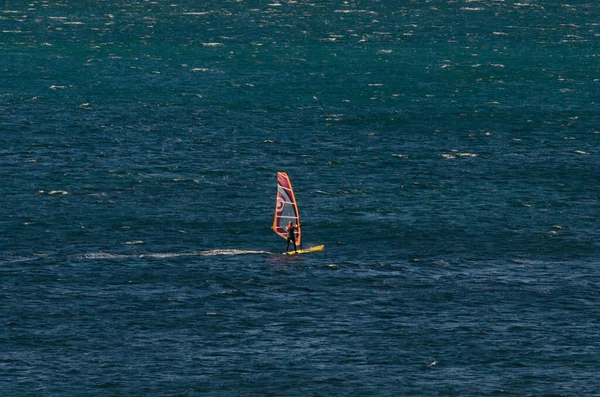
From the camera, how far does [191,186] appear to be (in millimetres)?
153125

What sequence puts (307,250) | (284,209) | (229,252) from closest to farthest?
(284,209), (229,252), (307,250)

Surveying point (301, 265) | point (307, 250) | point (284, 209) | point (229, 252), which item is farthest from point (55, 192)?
point (301, 265)

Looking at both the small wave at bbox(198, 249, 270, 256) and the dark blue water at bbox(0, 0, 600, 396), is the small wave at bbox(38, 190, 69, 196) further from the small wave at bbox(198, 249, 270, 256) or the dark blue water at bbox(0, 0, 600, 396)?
the small wave at bbox(198, 249, 270, 256)

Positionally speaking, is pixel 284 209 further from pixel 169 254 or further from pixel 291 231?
pixel 169 254

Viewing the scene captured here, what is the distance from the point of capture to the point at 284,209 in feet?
408

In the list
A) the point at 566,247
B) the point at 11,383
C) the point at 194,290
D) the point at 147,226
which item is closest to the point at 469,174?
the point at 566,247

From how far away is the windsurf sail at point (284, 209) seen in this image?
123 m

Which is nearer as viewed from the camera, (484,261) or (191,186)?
(484,261)

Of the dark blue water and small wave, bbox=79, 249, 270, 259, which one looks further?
small wave, bbox=79, 249, 270, 259

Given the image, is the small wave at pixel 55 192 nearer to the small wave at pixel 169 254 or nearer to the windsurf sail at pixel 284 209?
the small wave at pixel 169 254

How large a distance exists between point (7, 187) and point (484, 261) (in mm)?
63934

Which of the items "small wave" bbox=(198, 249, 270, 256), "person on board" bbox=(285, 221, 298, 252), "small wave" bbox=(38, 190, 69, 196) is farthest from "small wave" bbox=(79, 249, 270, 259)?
"small wave" bbox=(38, 190, 69, 196)

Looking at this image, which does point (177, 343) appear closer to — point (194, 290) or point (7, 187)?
point (194, 290)

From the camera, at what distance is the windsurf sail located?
4860 inches
